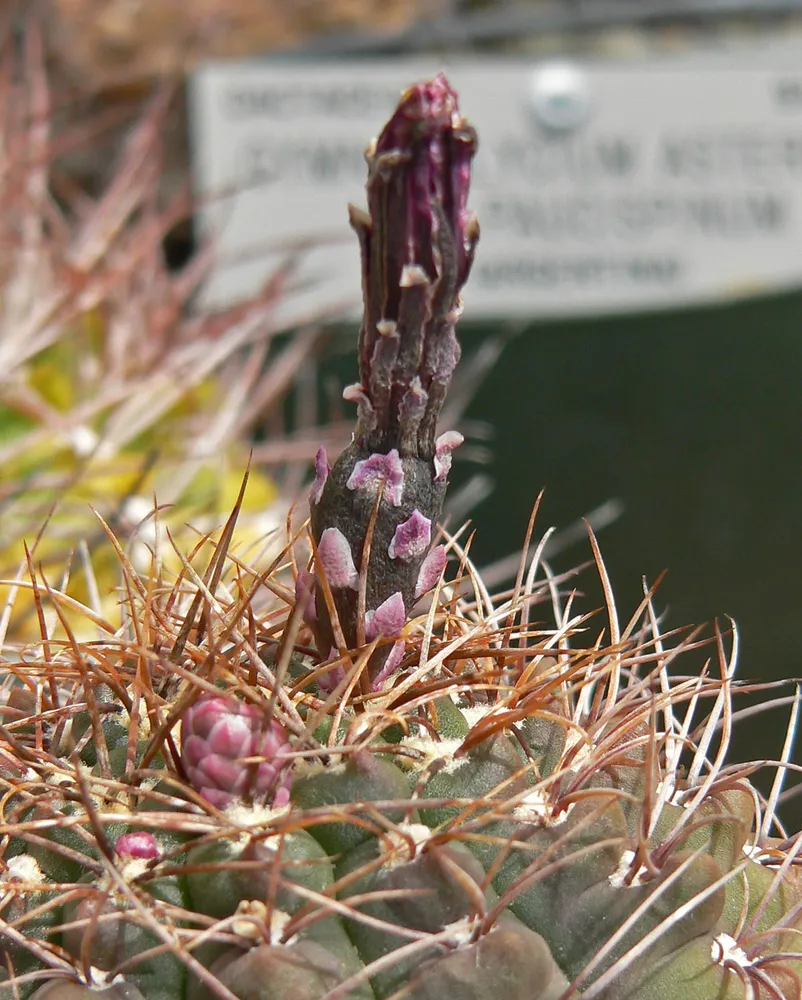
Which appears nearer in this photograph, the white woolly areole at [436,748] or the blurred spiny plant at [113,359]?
the white woolly areole at [436,748]

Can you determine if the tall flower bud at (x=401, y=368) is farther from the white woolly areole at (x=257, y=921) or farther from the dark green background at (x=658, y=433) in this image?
the dark green background at (x=658, y=433)

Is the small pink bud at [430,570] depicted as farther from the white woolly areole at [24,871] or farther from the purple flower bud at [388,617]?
the white woolly areole at [24,871]

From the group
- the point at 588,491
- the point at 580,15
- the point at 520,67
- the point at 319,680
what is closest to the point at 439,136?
the point at 319,680

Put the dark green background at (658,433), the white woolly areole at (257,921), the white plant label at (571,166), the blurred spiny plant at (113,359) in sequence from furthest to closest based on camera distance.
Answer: the white plant label at (571,166), the dark green background at (658,433), the blurred spiny plant at (113,359), the white woolly areole at (257,921)

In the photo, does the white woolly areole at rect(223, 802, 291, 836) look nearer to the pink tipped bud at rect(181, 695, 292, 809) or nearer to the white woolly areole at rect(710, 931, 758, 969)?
the pink tipped bud at rect(181, 695, 292, 809)

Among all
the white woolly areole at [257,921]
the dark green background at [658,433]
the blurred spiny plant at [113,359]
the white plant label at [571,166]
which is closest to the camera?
the white woolly areole at [257,921]

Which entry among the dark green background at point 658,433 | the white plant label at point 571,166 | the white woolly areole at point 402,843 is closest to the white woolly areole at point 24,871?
the white woolly areole at point 402,843

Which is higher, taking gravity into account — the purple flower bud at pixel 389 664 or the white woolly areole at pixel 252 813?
the purple flower bud at pixel 389 664

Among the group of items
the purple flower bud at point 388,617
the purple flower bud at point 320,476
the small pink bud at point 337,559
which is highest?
the purple flower bud at point 320,476

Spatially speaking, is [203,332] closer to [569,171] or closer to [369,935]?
[569,171]
